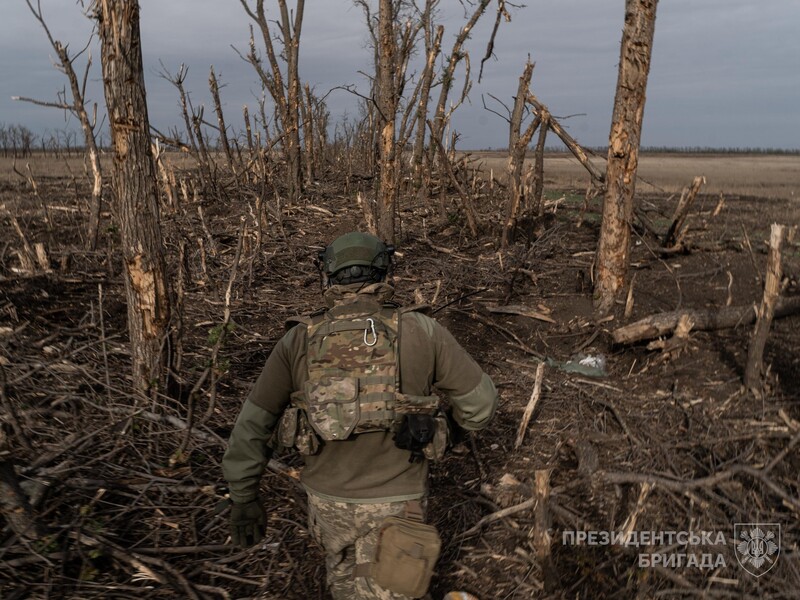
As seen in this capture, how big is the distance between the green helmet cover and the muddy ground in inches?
→ 51.3

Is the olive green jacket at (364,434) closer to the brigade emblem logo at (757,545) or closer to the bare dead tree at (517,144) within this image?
the brigade emblem logo at (757,545)

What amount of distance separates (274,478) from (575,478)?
2.07 m

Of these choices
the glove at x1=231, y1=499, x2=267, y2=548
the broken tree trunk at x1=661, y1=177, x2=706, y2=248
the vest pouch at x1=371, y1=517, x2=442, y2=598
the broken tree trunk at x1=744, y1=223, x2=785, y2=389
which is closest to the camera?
the vest pouch at x1=371, y1=517, x2=442, y2=598

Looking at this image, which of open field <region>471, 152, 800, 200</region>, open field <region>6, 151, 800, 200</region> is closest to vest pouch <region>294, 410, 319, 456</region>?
open field <region>471, 152, 800, 200</region>

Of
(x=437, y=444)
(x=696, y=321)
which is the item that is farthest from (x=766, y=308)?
(x=437, y=444)

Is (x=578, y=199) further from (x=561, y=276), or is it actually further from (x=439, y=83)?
(x=561, y=276)

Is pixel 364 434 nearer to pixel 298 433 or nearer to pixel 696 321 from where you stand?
pixel 298 433

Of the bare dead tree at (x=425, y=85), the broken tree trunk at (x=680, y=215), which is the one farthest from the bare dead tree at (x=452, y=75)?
the broken tree trunk at (x=680, y=215)

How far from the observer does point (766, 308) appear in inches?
184

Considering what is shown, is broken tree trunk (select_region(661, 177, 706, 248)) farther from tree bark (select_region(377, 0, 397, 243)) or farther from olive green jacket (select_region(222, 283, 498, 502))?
olive green jacket (select_region(222, 283, 498, 502))

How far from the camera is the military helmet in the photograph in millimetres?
2352

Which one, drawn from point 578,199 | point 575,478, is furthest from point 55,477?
point 578,199

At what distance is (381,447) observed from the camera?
2.40 metres

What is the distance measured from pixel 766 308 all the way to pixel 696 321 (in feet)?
4.19
